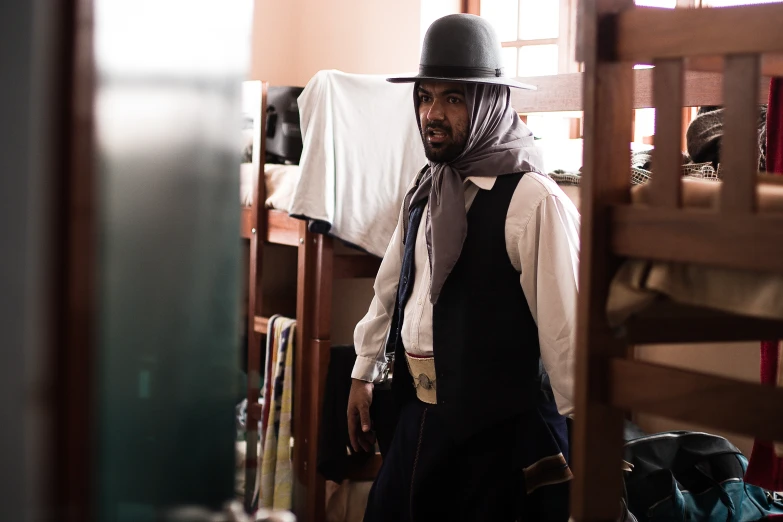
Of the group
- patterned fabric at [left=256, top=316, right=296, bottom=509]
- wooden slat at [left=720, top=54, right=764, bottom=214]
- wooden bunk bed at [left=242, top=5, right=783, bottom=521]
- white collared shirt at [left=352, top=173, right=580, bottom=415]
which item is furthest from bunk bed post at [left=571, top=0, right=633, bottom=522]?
patterned fabric at [left=256, top=316, right=296, bottom=509]

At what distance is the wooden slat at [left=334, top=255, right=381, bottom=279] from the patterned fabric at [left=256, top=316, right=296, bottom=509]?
21 centimetres

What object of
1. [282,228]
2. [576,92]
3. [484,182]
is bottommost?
[282,228]

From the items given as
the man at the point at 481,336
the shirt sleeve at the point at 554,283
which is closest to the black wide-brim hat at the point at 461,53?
the man at the point at 481,336

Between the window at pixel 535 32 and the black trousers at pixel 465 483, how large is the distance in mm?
2169

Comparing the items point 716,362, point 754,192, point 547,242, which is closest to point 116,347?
point 754,192

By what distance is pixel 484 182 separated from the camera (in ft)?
5.99

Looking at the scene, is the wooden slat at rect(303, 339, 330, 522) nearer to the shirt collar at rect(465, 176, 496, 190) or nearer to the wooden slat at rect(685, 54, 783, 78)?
the shirt collar at rect(465, 176, 496, 190)

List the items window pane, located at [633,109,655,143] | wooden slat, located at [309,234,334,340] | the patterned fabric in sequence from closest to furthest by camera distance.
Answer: wooden slat, located at [309,234,334,340] → the patterned fabric → window pane, located at [633,109,655,143]

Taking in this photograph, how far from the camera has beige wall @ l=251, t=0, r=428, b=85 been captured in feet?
12.6

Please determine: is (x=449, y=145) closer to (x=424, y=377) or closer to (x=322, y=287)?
(x=424, y=377)

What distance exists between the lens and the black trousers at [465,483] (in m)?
1.72

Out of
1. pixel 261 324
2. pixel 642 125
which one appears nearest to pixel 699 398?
pixel 261 324

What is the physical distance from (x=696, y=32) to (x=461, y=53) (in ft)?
3.29

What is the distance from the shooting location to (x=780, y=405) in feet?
3.12
